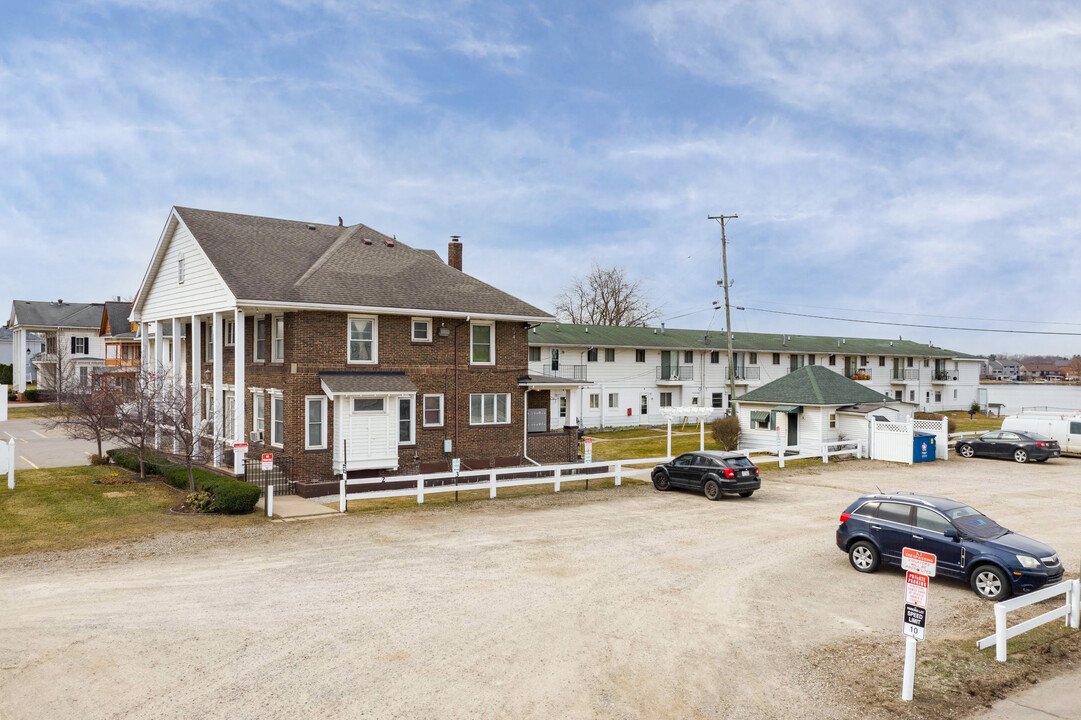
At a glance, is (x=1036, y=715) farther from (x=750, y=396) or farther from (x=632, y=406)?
(x=632, y=406)

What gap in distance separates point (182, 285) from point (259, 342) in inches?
179

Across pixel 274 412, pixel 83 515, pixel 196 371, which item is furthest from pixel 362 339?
pixel 83 515

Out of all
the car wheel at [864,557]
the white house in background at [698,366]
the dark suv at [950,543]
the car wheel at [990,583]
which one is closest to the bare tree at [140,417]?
the car wheel at [864,557]

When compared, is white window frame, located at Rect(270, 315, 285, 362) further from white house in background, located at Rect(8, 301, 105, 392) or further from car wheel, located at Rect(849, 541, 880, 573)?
white house in background, located at Rect(8, 301, 105, 392)

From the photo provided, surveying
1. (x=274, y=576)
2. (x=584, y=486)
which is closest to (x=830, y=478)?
(x=584, y=486)

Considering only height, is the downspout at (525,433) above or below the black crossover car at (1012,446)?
above

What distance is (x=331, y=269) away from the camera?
2711cm

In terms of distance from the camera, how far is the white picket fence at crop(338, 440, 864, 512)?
2138cm

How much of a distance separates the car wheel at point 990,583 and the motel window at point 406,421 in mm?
18637

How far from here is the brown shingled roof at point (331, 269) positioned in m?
25.1

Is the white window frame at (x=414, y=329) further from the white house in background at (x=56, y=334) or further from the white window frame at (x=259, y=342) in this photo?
the white house in background at (x=56, y=334)

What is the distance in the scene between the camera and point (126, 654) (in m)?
10.0

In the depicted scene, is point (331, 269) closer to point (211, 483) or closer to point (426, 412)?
point (426, 412)

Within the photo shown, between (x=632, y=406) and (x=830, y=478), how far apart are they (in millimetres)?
26521
